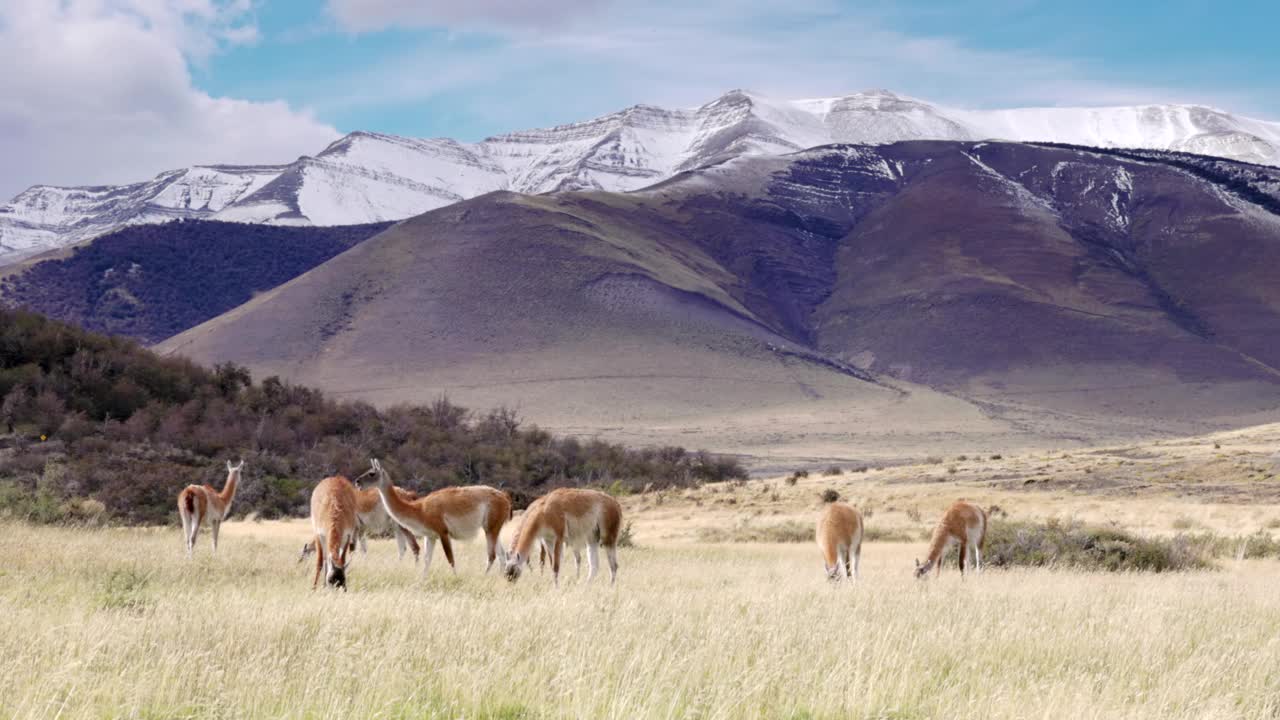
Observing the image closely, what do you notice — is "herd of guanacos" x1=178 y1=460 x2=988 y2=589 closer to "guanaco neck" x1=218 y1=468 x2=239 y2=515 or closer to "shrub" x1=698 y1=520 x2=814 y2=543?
"guanaco neck" x1=218 y1=468 x2=239 y2=515

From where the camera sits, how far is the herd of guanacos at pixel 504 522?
13.0 meters

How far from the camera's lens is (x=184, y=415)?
4084 centimetres

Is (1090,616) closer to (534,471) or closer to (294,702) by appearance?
(294,702)

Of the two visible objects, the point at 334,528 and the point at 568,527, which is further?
the point at 568,527

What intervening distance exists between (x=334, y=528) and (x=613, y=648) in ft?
17.1

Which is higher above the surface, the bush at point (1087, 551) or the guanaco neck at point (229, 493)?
the guanaco neck at point (229, 493)

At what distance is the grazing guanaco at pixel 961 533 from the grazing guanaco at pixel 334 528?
7.17m

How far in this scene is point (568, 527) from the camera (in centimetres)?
1399

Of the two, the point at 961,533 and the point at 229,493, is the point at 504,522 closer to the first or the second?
the point at 229,493

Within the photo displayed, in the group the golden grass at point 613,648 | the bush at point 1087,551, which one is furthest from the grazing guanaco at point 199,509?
the bush at point 1087,551

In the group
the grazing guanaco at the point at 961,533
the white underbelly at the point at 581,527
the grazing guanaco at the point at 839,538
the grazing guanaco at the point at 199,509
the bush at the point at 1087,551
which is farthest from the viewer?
the bush at the point at 1087,551

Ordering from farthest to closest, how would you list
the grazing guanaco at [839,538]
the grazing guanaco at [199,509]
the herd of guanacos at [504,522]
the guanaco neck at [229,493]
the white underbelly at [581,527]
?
the guanaco neck at [229,493] → the grazing guanaco at [199,509] → the grazing guanaco at [839,538] → the white underbelly at [581,527] → the herd of guanacos at [504,522]

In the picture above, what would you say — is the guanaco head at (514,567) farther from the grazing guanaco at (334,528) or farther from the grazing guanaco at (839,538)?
the grazing guanaco at (839,538)

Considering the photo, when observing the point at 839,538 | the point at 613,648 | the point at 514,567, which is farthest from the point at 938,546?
the point at 613,648
